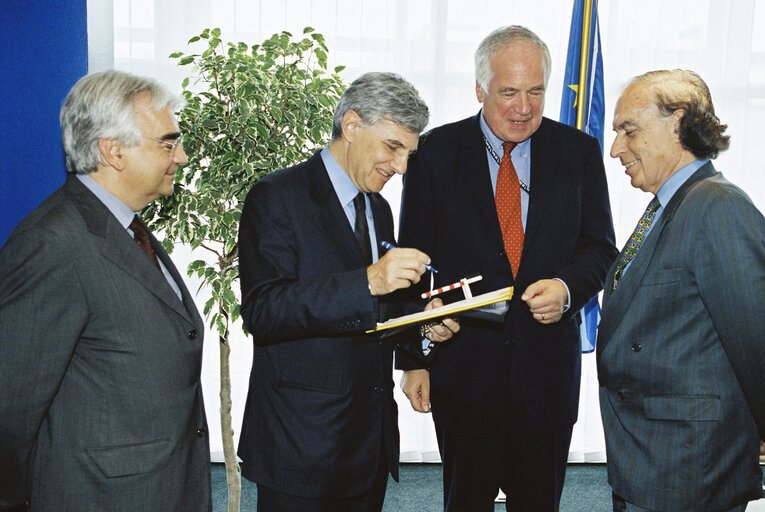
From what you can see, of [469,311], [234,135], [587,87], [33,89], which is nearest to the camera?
[469,311]

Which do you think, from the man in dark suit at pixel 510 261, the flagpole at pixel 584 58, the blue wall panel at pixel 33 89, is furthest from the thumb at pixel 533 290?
the blue wall panel at pixel 33 89

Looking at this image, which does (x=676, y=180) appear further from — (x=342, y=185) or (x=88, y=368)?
(x=88, y=368)

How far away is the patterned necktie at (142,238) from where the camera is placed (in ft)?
5.48

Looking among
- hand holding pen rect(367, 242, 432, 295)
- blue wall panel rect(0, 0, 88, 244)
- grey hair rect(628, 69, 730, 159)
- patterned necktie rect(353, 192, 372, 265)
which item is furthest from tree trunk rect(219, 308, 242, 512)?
grey hair rect(628, 69, 730, 159)

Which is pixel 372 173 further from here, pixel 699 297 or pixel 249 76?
pixel 249 76

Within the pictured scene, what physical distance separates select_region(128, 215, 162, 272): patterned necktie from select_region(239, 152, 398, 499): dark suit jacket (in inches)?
8.8

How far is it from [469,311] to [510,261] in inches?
24.4

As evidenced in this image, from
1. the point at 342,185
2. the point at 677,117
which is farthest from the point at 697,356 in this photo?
the point at 342,185

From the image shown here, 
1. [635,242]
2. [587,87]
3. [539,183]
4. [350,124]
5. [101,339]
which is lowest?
[101,339]

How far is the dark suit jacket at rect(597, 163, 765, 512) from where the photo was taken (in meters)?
1.62

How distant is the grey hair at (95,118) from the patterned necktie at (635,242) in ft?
4.56

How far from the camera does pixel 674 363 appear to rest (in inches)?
67.2

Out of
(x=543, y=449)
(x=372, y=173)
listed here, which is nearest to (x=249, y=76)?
(x=372, y=173)

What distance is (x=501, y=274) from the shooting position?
87.0 inches
